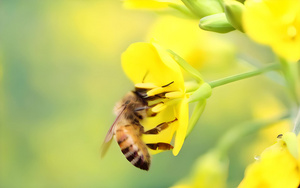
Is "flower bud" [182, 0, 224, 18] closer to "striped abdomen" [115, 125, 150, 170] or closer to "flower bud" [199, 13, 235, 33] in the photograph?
"flower bud" [199, 13, 235, 33]

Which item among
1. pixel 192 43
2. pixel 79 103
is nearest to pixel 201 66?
pixel 192 43

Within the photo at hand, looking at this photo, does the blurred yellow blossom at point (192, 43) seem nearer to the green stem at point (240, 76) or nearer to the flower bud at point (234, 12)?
the green stem at point (240, 76)

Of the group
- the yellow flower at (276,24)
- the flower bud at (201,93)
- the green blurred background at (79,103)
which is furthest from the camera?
the green blurred background at (79,103)

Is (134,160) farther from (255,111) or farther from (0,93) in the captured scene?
(0,93)

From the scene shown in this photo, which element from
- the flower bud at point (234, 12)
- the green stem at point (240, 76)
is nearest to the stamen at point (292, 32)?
the flower bud at point (234, 12)

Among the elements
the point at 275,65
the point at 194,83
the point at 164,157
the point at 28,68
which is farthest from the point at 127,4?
the point at 28,68

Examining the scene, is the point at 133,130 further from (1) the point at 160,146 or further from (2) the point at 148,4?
(2) the point at 148,4
